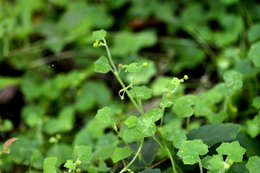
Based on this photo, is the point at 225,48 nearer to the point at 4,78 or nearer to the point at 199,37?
the point at 199,37

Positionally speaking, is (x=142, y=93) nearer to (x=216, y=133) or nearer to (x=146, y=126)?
(x=146, y=126)

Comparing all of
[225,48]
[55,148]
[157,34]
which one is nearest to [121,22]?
[157,34]

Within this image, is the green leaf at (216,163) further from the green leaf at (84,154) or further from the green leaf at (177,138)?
the green leaf at (84,154)

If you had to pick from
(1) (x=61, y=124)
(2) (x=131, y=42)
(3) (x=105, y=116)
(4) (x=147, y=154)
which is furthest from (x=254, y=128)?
(2) (x=131, y=42)

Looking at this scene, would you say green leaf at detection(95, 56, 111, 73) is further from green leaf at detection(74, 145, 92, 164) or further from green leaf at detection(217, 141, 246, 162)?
green leaf at detection(217, 141, 246, 162)

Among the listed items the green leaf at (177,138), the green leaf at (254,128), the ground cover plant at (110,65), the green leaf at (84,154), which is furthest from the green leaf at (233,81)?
the green leaf at (84,154)
